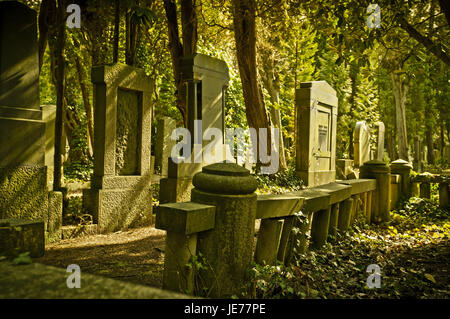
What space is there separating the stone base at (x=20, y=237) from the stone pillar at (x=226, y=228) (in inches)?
45.5

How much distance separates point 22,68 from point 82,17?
3888 millimetres

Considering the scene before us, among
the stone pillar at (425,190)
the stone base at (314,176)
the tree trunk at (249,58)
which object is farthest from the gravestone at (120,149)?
the stone pillar at (425,190)

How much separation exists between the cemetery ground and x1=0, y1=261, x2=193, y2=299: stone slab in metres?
1.65

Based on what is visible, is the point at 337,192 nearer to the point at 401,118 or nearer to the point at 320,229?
the point at 320,229

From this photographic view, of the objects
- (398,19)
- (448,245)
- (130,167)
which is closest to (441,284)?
(448,245)

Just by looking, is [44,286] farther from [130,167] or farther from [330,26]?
[330,26]

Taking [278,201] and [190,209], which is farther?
[278,201]

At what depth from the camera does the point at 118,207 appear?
5656mm

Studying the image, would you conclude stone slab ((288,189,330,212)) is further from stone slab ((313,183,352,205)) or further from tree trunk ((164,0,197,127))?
tree trunk ((164,0,197,127))

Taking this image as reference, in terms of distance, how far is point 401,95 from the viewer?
20234mm

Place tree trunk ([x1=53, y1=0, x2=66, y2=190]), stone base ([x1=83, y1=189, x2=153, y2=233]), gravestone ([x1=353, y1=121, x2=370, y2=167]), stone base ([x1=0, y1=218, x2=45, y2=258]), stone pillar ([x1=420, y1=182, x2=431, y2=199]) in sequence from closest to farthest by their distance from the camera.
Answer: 1. stone base ([x1=0, y1=218, x2=45, y2=258])
2. stone base ([x1=83, y1=189, x2=153, y2=233])
3. tree trunk ([x1=53, y1=0, x2=66, y2=190])
4. stone pillar ([x1=420, y1=182, x2=431, y2=199])
5. gravestone ([x1=353, y1=121, x2=370, y2=167])

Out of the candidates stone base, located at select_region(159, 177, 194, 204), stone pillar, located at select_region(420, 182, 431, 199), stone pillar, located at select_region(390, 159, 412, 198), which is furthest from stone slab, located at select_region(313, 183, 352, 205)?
Answer: stone pillar, located at select_region(420, 182, 431, 199)

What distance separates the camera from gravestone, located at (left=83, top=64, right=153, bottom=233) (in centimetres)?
548

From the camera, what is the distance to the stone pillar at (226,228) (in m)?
2.68
